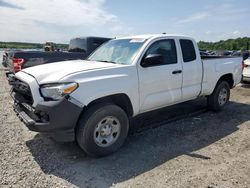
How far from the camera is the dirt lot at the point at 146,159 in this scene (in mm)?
3436

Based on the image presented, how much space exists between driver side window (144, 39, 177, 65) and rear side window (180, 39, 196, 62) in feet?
0.94

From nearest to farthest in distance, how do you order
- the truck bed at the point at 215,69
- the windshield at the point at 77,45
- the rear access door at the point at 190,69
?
the rear access door at the point at 190,69 < the truck bed at the point at 215,69 < the windshield at the point at 77,45

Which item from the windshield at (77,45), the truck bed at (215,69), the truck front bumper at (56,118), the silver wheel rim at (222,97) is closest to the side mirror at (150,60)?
the truck front bumper at (56,118)

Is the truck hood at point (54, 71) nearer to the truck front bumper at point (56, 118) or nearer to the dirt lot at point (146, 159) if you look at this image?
the truck front bumper at point (56, 118)

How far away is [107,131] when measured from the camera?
4.16 metres

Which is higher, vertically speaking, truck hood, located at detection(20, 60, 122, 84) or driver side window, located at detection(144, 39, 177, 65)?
driver side window, located at detection(144, 39, 177, 65)

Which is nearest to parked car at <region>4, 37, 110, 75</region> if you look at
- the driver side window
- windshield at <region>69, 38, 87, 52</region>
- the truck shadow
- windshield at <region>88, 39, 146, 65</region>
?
windshield at <region>69, 38, 87, 52</region>

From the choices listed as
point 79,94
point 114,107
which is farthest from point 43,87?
point 114,107

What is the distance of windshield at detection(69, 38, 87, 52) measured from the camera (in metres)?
9.81

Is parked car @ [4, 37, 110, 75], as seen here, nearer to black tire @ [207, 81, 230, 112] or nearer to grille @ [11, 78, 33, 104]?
grille @ [11, 78, 33, 104]

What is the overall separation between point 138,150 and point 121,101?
89cm

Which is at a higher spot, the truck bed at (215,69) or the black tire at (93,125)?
the truck bed at (215,69)

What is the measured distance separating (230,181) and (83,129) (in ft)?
7.17

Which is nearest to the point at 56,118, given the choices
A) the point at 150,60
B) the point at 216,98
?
the point at 150,60
